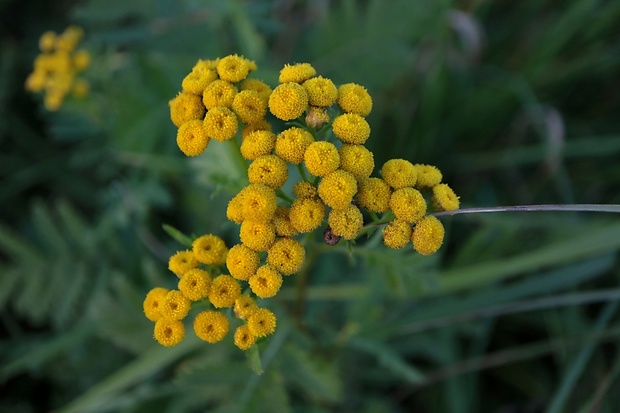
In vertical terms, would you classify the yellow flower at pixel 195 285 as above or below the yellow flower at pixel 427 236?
below

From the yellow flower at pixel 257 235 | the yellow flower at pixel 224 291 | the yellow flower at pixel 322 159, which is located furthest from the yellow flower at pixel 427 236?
the yellow flower at pixel 224 291

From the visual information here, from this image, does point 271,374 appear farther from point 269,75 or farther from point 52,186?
point 52,186

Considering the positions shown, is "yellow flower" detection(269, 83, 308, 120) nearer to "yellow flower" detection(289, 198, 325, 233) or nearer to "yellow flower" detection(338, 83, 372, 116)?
"yellow flower" detection(338, 83, 372, 116)

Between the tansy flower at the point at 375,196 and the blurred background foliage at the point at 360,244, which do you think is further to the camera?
the blurred background foliage at the point at 360,244

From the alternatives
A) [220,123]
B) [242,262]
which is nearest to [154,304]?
[242,262]

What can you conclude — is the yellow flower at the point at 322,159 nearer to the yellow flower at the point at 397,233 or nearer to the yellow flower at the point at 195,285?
the yellow flower at the point at 397,233

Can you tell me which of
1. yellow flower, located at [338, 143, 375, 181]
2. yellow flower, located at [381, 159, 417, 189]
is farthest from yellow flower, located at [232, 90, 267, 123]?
yellow flower, located at [381, 159, 417, 189]

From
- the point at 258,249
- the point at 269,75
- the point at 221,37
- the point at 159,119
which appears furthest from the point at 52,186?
the point at 258,249

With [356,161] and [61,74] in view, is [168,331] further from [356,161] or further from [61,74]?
[61,74]
